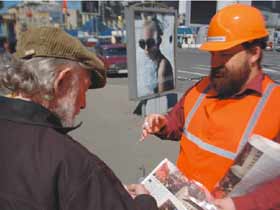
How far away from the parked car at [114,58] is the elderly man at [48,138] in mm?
15361

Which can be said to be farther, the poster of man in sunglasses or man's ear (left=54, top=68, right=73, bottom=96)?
the poster of man in sunglasses

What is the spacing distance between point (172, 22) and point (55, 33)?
6.41 m

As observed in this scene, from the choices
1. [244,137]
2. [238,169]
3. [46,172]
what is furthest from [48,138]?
[244,137]

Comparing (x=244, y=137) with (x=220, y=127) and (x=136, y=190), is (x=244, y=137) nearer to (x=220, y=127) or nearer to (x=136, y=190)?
(x=220, y=127)

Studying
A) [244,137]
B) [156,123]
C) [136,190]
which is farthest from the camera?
[156,123]

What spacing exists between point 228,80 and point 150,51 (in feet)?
16.9

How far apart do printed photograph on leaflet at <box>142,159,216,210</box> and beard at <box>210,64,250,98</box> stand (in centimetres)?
47

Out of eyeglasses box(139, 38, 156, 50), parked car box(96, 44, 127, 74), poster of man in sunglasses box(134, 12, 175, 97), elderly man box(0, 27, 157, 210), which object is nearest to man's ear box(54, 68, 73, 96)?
elderly man box(0, 27, 157, 210)

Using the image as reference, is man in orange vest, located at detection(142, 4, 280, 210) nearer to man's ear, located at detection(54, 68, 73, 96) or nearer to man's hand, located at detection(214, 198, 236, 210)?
man's hand, located at detection(214, 198, 236, 210)

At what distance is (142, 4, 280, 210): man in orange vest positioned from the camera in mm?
1744

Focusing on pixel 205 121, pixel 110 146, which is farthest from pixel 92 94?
pixel 205 121

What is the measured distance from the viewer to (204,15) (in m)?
56.3

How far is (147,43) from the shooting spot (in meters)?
6.86

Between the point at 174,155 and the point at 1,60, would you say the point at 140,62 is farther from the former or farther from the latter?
the point at 1,60
